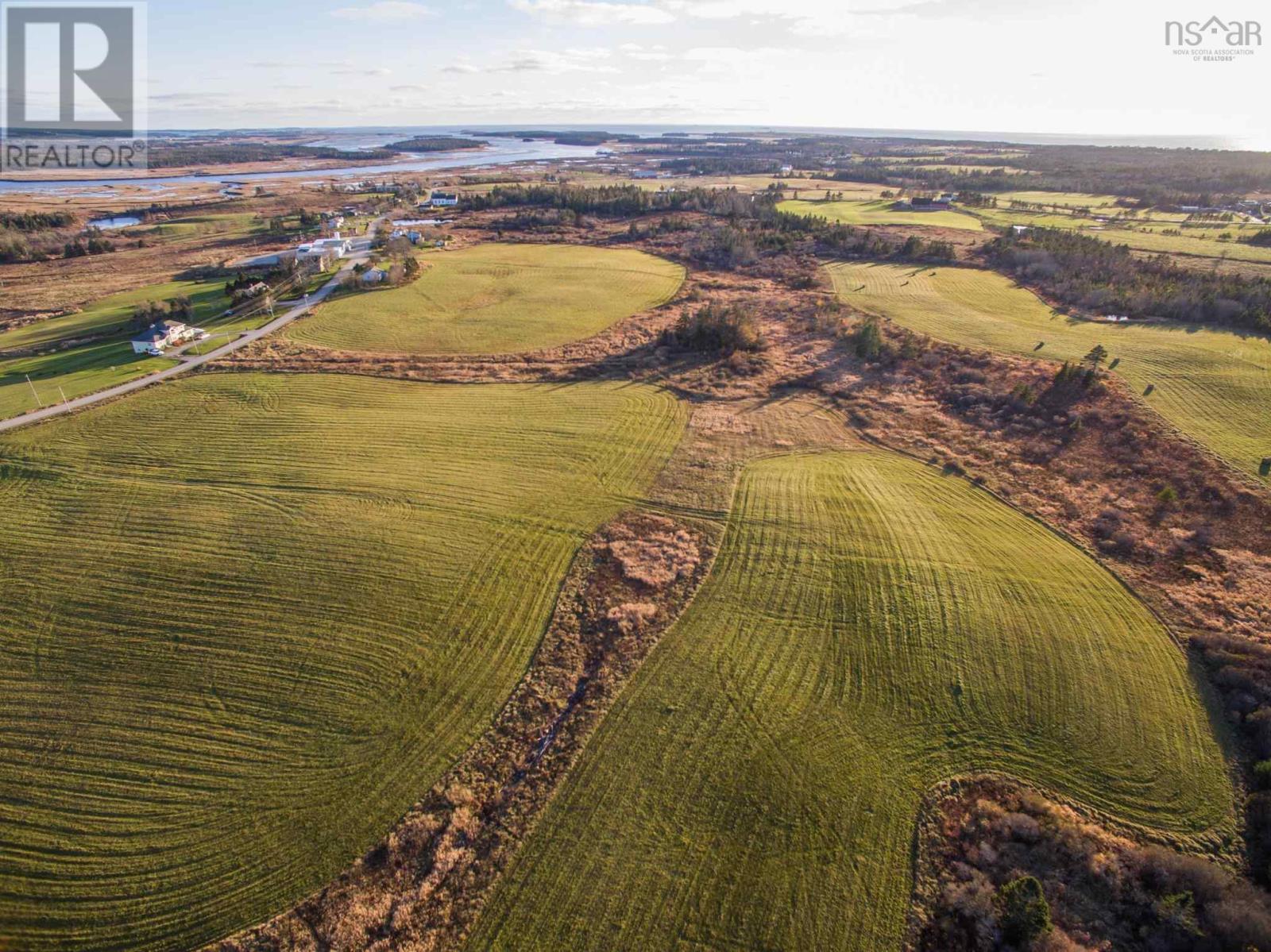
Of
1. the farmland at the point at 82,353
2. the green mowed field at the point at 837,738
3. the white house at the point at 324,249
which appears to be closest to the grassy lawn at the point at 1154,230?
the green mowed field at the point at 837,738

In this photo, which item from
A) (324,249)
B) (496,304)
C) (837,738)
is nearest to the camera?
(837,738)

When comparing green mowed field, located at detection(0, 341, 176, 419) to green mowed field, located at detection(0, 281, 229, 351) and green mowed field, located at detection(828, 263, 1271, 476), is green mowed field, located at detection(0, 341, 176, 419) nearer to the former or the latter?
green mowed field, located at detection(0, 281, 229, 351)

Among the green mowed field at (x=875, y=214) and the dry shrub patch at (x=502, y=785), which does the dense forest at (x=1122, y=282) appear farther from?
the dry shrub patch at (x=502, y=785)

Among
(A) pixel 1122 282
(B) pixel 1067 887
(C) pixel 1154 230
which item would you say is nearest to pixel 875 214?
(C) pixel 1154 230

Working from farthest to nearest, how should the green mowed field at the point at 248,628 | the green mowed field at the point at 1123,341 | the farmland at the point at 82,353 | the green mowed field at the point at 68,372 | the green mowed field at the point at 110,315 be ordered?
the green mowed field at the point at 110,315 → the farmland at the point at 82,353 → the green mowed field at the point at 68,372 → the green mowed field at the point at 1123,341 → the green mowed field at the point at 248,628

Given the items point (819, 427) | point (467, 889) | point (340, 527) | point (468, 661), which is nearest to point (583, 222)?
point (819, 427)

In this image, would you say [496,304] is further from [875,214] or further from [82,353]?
[875,214]
